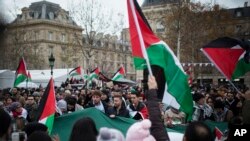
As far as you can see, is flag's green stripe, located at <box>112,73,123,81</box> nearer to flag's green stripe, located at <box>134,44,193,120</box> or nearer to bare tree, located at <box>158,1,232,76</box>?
bare tree, located at <box>158,1,232,76</box>

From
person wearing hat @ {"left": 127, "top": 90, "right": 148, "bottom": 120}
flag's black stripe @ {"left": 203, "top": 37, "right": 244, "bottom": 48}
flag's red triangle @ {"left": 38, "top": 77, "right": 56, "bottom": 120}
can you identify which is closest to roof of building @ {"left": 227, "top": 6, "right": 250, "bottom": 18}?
flag's black stripe @ {"left": 203, "top": 37, "right": 244, "bottom": 48}

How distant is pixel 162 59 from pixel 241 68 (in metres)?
3.76

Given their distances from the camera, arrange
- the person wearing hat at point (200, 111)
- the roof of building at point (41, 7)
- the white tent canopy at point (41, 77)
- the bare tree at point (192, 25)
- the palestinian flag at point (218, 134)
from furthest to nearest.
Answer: the roof of building at point (41, 7)
the bare tree at point (192, 25)
the white tent canopy at point (41, 77)
the person wearing hat at point (200, 111)
the palestinian flag at point (218, 134)

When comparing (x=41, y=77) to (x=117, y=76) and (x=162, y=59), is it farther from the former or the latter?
(x=162, y=59)

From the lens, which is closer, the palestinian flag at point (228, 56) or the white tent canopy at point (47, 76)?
the palestinian flag at point (228, 56)

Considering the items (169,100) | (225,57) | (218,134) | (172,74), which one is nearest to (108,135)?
(169,100)

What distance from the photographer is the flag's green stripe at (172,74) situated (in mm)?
5402

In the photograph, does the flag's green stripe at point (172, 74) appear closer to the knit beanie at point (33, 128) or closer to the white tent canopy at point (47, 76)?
the knit beanie at point (33, 128)

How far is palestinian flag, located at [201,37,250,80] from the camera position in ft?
28.1

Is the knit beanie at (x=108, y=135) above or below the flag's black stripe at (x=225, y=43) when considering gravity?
below

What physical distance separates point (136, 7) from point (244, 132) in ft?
8.35

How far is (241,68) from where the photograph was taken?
8.80 metres

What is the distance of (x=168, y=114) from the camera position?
804 cm

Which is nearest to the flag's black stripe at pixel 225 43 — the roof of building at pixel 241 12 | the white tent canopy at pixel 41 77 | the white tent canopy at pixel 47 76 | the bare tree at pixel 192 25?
the white tent canopy at pixel 41 77
